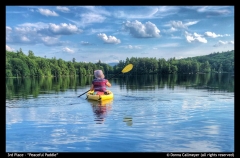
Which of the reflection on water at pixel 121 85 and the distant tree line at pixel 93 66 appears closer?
the reflection on water at pixel 121 85

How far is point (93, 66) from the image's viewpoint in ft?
439

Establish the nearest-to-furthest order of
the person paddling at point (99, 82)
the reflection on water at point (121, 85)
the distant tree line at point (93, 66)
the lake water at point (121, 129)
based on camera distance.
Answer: the lake water at point (121, 129), the person paddling at point (99, 82), the reflection on water at point (121, 85), the distant tree line at point (93, 66)

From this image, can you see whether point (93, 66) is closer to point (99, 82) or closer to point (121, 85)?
point (121, 85)

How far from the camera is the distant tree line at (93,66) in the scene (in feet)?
342

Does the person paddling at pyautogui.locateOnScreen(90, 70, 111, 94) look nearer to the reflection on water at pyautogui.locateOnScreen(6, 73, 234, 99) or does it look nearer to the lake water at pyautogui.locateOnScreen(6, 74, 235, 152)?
the lake water at pyautogui.locateOnScreen(6, 74, 235, 152)

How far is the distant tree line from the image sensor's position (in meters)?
104

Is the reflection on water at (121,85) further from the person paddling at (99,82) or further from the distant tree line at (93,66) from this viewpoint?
the distant tree line at (93,66)

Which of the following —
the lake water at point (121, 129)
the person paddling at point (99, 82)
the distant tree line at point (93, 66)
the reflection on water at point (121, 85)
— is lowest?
the lake water at point (121, 129)

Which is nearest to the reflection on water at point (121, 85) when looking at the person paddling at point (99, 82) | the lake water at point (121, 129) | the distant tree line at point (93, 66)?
the person paddling at point (99, 82)

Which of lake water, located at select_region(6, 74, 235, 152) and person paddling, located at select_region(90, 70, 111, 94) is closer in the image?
lake water, located at select_region(6, 74, 235, 152)

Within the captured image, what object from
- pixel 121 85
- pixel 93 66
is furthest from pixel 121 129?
pixel 93 66

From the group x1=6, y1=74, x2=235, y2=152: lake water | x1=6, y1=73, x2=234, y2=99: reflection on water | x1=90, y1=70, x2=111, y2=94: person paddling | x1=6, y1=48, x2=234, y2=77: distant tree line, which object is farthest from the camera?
x1=6, y1=48, x2=234, y2=77: distant tree line

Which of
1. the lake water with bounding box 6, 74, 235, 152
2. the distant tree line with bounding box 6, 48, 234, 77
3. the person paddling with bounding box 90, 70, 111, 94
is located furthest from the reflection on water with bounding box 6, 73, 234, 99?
the distant tree line with bounding box 6, 48, 234, 77

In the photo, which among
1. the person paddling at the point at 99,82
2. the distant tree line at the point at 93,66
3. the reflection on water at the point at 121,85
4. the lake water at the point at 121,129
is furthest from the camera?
the distant tree line at the point at 93,66
